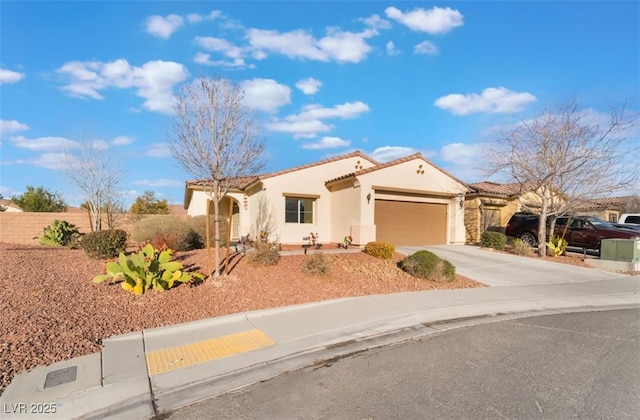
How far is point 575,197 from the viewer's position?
15172mm

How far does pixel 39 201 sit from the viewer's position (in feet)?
84.0

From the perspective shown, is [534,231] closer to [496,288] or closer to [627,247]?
[627,247]

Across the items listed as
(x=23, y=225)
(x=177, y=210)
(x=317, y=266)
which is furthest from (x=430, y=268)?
(x=177, y=210)

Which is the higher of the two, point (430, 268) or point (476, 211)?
point (476, 211)

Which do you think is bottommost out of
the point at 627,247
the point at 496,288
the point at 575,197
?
the point at 496,288

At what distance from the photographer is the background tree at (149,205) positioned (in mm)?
35594

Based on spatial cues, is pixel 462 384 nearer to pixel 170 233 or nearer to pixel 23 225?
pixel 170 233

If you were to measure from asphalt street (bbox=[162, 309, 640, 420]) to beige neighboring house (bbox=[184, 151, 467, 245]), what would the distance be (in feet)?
32.4

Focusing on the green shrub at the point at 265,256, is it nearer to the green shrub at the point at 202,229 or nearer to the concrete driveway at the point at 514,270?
the green shrub at the point at 202,229

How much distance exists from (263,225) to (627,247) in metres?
14.4

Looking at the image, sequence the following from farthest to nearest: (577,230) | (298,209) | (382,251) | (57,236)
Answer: (298,209), (577,230), (57,236), (382,251)

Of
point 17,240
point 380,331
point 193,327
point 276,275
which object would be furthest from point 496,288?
point 17,240

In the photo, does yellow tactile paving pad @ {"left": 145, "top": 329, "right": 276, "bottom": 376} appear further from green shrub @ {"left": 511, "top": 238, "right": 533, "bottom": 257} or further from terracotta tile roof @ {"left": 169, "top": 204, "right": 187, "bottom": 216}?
terracotta tile roof @ {"left": 169, "top": 204, "right": 187, "bottom": 216}

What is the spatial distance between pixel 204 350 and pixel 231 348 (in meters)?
0.38
